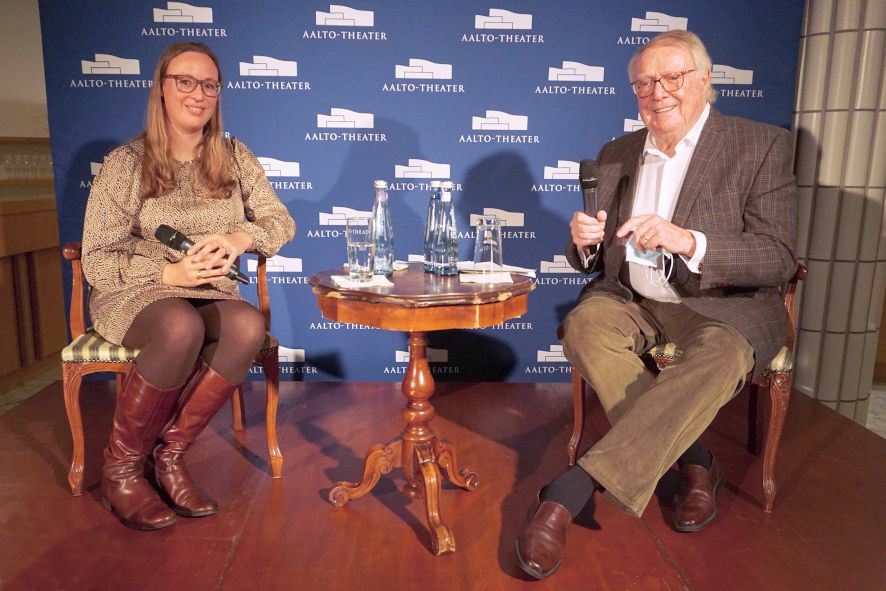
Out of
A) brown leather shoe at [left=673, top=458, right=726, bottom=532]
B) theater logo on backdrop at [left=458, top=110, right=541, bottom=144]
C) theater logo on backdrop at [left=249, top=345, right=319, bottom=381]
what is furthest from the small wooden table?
theater logo on backdrop at [left=249, top=345, right=319, bottom=381]

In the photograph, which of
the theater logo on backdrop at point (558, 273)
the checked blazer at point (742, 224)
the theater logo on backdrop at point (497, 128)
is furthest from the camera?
the theater logo on backdrop at point (558, 273)

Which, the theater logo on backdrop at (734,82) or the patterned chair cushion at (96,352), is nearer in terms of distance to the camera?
the patterned chair cushion at (96,352)

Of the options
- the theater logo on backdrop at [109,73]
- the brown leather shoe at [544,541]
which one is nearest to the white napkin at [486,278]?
the brown leather shoe at [544,541]

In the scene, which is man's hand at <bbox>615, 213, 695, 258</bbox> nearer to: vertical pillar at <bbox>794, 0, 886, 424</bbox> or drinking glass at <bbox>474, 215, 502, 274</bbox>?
drinking glass at <bbox>474, 215, 502, 274</bbox>

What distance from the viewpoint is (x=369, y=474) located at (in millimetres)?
2133

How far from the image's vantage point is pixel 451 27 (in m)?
3.24

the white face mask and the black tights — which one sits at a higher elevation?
the white face mask

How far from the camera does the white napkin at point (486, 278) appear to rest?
206 centimetres

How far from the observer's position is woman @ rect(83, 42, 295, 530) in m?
2.00

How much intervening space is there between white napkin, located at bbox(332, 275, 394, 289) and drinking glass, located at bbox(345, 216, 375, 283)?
18 millimetres

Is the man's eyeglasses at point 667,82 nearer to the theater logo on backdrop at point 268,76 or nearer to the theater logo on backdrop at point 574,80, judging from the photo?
the theater logo on backdrop at point 574,80

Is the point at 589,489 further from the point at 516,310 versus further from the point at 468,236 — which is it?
the point at 468,236

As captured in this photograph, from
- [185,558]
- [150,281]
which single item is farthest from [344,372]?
[185,558]

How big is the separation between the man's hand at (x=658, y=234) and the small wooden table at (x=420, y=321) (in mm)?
354
